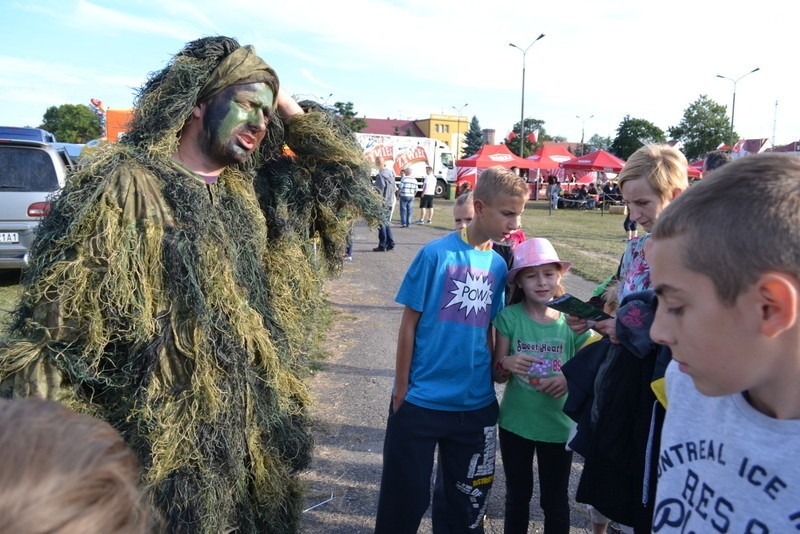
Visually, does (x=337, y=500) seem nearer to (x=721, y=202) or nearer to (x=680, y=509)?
(x=680, y=509)

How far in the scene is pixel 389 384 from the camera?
16.7ft

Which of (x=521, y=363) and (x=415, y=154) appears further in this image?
(x=415, y=154)

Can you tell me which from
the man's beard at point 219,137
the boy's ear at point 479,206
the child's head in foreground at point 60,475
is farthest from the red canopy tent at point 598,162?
the child's head in foreground at point 60,475

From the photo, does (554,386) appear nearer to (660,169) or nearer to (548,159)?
(660,169)

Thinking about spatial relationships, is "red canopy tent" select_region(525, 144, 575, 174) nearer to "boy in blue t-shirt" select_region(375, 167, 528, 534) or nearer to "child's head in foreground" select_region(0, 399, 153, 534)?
"boy in blue t-shirt" select_region(375, 167, 528, 534)

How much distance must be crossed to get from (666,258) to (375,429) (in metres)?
3.32

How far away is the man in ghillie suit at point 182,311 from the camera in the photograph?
1.81 meters

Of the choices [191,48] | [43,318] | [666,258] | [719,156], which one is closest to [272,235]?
[191,48]

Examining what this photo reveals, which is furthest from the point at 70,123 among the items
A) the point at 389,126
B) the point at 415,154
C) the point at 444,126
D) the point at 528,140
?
the point at 415,154

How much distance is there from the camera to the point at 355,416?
14.5ft

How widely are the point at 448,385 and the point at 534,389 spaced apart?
0.43 m

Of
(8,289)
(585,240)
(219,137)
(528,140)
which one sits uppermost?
(528,140)

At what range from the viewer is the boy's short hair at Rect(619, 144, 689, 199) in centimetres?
252

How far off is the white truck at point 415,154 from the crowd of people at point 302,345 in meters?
25.3
